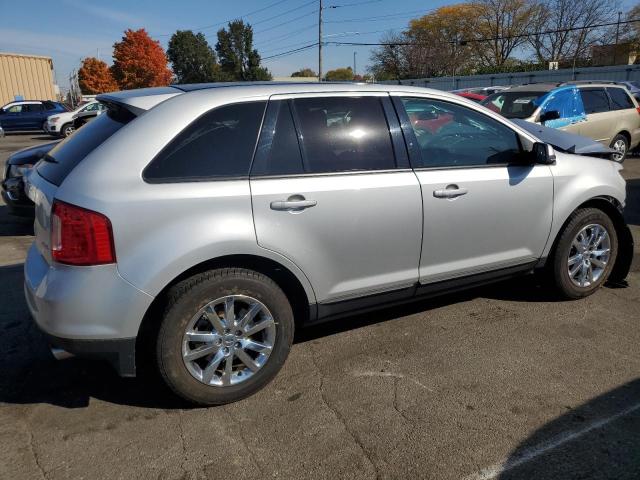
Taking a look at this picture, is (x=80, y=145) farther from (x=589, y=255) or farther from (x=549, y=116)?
(x=549, y=116)

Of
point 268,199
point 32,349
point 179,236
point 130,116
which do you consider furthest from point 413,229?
point 32,349

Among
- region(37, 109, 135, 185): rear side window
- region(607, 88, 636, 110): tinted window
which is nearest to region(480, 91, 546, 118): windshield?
region(607, 88, 636, 110): tinted window

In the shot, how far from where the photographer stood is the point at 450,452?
2551 mm

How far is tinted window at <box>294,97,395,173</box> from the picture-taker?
10.3 feet

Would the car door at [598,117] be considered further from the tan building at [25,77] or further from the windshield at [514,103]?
the tan building at [25,77]

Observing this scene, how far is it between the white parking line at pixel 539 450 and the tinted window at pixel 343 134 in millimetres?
1795

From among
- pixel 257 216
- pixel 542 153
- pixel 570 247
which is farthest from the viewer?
pixel 570 247

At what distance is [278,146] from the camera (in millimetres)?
3037

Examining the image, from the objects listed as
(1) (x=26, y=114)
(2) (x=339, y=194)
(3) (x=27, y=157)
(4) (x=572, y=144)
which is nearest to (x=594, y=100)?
(4) (x=572, y=144)

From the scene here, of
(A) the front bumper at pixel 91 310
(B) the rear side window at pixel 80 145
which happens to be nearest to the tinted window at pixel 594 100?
(B) the rear side window at pixel 80 145

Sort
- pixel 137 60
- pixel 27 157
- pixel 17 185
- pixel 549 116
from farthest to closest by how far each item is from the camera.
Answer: pixel 137 60
pixel 549 116
pixel 27 157
pixel 17 185

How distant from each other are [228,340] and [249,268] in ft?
1.37

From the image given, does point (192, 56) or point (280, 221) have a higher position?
point (192, 56)

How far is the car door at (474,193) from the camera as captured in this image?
3.48 metres
